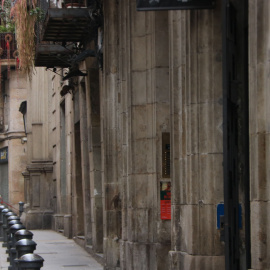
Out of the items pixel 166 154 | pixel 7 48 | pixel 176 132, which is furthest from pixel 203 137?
pixel 7 48

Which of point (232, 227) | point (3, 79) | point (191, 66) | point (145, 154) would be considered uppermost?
point (3, 79)

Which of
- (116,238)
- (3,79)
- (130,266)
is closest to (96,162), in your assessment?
(116,238)

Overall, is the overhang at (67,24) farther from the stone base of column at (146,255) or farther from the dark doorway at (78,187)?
the dark doorway at (78,187)

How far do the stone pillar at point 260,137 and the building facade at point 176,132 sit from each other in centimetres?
1

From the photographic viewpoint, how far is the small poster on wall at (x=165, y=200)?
599 inches

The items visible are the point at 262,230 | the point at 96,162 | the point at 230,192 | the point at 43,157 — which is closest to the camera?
the point at 262,230

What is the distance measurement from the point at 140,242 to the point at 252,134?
267 inches

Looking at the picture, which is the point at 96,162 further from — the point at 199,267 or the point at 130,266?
the point at 199,267

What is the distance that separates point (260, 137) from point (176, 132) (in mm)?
3695

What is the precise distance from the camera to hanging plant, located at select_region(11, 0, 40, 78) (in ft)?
71.9

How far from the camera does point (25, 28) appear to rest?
22.3 meters

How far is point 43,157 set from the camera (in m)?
37.1

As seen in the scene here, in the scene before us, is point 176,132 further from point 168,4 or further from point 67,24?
point 67,24

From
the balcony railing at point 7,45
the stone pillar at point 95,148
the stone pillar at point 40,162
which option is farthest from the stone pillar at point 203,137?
the balcony railing at point 7,45
